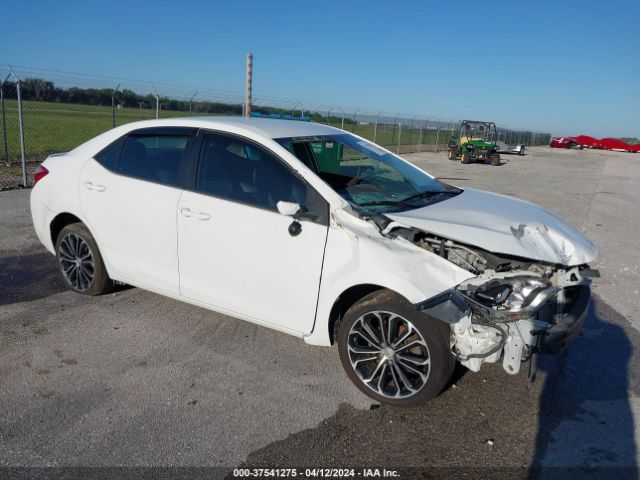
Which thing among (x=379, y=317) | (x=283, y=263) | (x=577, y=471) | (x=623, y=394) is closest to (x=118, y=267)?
(x=283, y=263)

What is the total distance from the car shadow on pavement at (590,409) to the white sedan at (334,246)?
0.50m

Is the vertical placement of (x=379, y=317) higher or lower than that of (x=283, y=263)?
lower

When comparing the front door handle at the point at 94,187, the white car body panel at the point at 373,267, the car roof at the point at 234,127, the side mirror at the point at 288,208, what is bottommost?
the white car body panel at the point at 373,267

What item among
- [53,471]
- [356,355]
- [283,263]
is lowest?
[53,471]

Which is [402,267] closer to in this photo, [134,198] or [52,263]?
[134,198]

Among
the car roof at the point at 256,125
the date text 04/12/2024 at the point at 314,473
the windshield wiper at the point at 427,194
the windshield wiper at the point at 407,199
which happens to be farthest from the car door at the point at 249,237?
the date text 04/12/2024 at the point at 314,473

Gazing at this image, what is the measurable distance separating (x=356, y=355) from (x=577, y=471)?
1.37 meters

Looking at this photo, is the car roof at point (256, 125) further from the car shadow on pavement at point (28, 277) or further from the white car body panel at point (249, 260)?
the car shadow on pavement at point (28, 277)

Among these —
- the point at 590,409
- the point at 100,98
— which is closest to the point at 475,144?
the point at 100,98

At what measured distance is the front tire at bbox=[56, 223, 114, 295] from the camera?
4703mm

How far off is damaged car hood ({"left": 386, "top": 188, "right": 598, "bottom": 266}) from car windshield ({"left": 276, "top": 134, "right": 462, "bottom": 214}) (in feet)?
0.72

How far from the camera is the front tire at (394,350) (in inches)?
126

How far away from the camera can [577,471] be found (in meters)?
2.87

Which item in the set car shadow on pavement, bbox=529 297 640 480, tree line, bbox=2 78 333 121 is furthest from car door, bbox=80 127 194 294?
tree line, bbox=2 78 333 121
